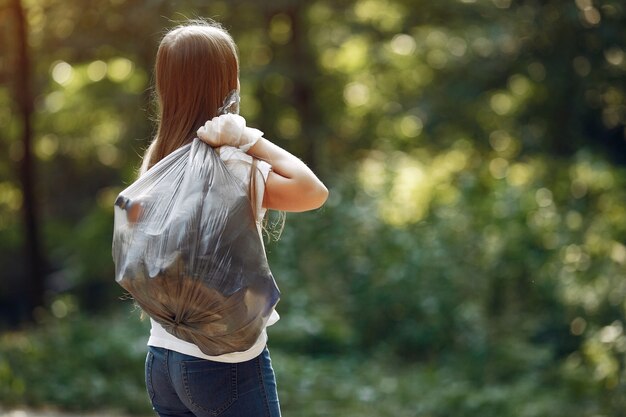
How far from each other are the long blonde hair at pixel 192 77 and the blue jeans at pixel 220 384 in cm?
56

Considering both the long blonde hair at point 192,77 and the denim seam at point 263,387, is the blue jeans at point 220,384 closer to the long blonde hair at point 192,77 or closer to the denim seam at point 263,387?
the denim seam at point 263,387

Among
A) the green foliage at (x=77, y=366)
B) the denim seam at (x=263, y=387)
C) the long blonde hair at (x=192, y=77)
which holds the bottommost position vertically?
the green foliage at (x=77, y=366)

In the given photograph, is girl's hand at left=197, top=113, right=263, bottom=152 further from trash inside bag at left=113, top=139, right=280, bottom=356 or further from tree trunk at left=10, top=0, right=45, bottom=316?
tree trunk at left=10, top=0, right=45, bottom=316

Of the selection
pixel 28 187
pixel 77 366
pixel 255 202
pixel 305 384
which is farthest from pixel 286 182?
pixel 28 187

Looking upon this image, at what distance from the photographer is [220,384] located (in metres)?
2.42

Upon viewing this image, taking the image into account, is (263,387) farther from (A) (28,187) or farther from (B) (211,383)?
(A) (28,187)

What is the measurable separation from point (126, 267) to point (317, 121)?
11031 mm

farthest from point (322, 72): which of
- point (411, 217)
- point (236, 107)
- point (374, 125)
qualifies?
point (236, 107)

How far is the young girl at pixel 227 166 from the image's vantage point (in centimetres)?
242

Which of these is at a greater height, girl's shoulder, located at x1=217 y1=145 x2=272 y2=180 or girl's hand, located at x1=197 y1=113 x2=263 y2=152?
girl's hand, located at x1=197 y1=113 x2=263 y2=152

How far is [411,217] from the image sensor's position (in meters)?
9.86

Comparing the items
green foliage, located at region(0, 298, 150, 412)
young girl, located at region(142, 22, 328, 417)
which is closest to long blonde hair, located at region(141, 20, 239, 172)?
young girl, located at region(142, 22, 328, 417)

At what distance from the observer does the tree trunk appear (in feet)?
34.9

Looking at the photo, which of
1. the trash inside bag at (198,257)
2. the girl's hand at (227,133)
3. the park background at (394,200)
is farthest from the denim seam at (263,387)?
the park background at (394,200)
